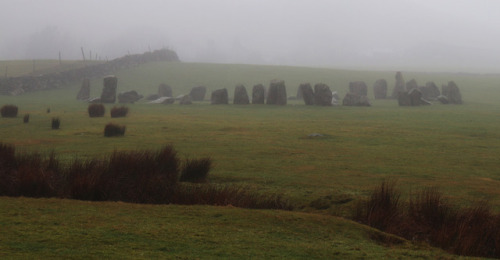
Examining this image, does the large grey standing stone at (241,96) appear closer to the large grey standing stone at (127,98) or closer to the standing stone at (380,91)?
the large grey standing stone at (127,98)

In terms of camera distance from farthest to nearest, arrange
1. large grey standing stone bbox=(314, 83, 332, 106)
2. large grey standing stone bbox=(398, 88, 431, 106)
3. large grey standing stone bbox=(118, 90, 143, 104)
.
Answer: large grey standing stone bbox=(118, 90, 143, 104)
large grey standing stone bbox=(398, 88, 431, 106)
large grey standing stone bbox=(314, 83, 332, 106)

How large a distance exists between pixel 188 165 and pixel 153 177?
1.89 m

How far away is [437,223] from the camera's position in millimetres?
9062

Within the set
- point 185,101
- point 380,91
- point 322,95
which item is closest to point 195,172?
point 322,95

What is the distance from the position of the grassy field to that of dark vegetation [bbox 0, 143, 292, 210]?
0.83 m

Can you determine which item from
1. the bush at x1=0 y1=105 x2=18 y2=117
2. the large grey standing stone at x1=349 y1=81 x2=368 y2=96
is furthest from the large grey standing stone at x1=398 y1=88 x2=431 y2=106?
the bush at x1=0 y1=105 x2=18 y2=117

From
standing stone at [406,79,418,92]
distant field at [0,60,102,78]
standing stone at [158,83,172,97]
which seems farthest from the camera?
distant field at [0,60,102,78]

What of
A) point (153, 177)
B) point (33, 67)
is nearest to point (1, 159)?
point (153, 177)

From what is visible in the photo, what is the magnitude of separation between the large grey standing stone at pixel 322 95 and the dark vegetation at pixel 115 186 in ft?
94.0

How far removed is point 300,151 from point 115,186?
8.57 metres

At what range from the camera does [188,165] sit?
13305mm

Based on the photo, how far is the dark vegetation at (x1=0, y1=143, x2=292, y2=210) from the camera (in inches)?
408

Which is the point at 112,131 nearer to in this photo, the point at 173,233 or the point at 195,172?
the point at 195,172

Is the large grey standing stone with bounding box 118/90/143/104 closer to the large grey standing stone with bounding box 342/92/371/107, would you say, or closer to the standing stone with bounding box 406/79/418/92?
the large grey standing stone with bounding box 342/92/371/107
